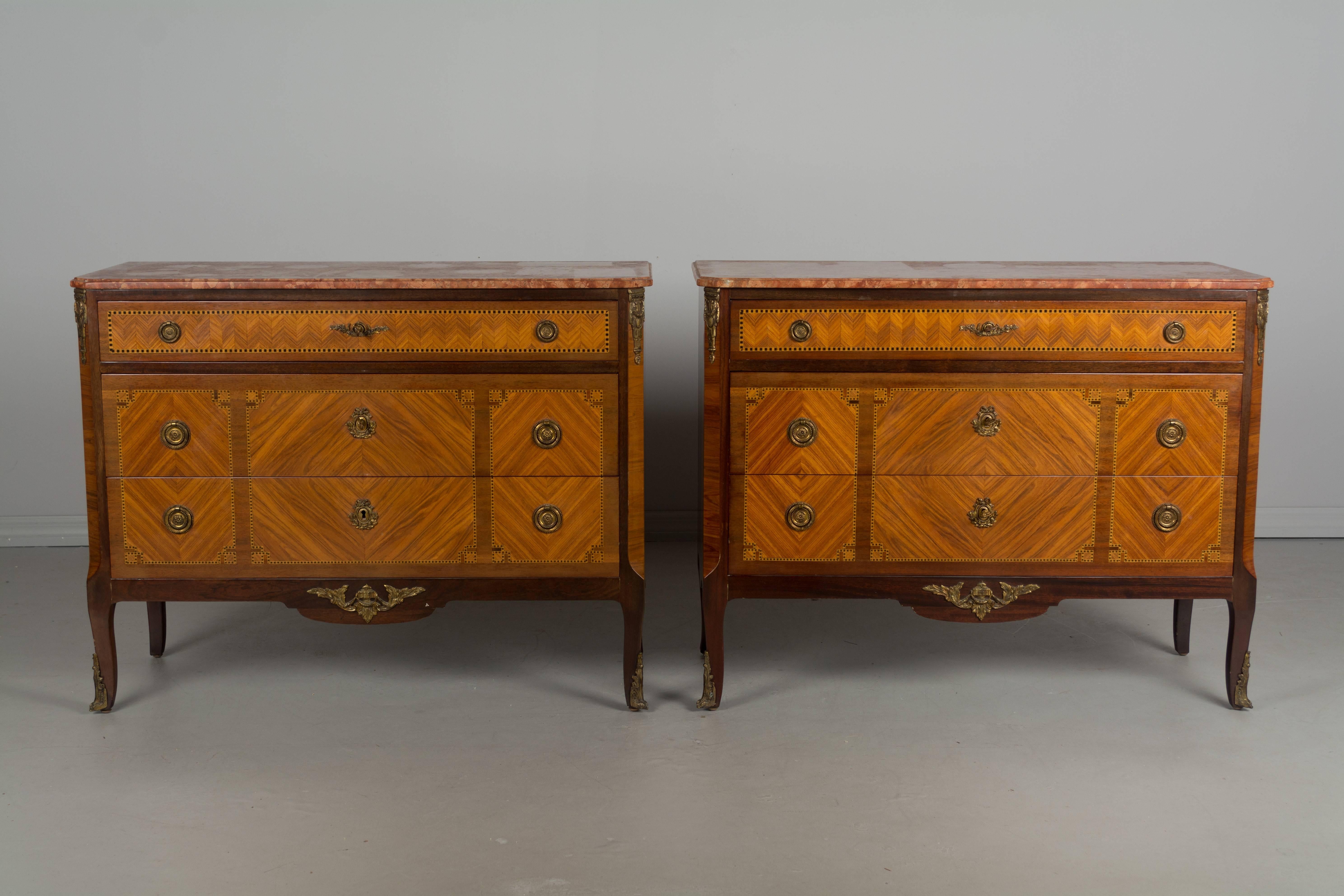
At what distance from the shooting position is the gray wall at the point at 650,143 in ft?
15.3

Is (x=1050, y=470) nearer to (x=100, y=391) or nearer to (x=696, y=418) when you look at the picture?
(x=696, y=418)

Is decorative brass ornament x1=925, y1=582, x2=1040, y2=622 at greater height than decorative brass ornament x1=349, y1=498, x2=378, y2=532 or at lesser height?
lesser

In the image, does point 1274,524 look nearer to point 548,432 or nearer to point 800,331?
point 800,331

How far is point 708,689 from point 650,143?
245cm

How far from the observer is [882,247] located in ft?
16.0

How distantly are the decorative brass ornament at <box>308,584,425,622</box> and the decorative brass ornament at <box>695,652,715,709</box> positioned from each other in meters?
0.84

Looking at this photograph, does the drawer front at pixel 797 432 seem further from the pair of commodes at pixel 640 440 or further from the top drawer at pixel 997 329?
the top drawer at pixel 997 329

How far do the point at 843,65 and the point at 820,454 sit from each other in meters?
2.17

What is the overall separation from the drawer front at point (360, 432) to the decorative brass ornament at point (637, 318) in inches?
18.4

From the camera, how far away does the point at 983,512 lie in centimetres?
326

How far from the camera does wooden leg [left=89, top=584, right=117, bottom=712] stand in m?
3.28

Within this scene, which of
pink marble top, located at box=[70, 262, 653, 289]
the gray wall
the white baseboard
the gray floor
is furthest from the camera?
the white baseboard

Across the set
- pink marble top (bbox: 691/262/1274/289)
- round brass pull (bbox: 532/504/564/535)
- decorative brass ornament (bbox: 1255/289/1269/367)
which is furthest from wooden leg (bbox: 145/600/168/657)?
decorative brass ornament (bbox: 1255/289/1269/367)

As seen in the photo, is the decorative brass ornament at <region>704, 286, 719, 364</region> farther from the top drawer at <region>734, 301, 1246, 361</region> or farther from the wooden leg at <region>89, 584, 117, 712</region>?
the wooden leg at <region>89, 584, 117, 712</region>
